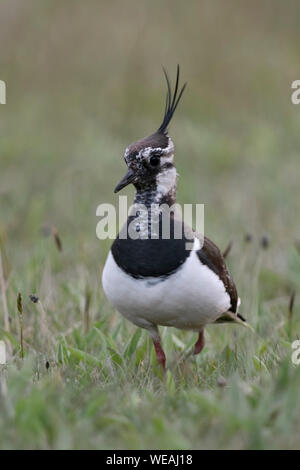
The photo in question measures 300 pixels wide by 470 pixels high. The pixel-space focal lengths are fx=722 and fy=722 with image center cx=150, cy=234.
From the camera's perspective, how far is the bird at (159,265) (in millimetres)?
3736

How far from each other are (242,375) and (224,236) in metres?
3.30

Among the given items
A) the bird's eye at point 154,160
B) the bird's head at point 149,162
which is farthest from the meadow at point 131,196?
the bird's eye at point 154,160

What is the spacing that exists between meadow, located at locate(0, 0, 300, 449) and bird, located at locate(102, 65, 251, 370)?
34 cm

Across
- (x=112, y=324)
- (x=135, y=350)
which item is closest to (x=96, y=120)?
(x=112, y=324)

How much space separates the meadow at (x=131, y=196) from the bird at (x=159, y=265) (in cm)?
34

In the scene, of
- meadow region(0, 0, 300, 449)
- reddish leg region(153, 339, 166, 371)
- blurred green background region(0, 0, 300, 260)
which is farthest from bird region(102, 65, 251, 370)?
blurred green background region(0, 0, 300, 260)

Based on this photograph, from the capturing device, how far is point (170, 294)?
371 cm

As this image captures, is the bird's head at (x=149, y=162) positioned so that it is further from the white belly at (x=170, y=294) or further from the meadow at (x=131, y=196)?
the meadow at (x=131, y=196)

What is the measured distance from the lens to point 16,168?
850 centimetres

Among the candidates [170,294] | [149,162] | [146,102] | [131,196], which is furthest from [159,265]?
[146,102]

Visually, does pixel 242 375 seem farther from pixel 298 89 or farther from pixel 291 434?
pixel 298 89

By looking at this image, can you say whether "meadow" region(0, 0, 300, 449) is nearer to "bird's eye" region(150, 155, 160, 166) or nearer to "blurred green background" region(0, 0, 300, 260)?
"blurred green background" region(0, 0, 300, 260)

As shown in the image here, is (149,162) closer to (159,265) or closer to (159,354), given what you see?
(159,265)

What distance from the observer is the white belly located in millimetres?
3717
